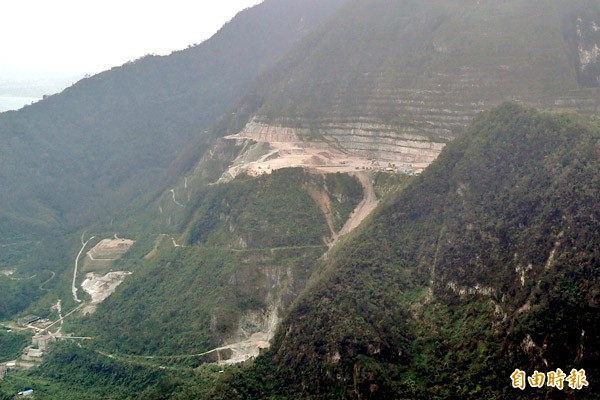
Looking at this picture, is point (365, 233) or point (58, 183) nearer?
point (365, 233)

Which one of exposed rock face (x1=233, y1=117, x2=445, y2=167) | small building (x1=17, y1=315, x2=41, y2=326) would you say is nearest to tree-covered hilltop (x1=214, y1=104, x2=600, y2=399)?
exposed rock face (x1=233, y1=117, x2=445, y2=167)

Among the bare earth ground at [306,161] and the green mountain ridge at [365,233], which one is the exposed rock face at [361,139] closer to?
the green mountain ridge at [365,233]

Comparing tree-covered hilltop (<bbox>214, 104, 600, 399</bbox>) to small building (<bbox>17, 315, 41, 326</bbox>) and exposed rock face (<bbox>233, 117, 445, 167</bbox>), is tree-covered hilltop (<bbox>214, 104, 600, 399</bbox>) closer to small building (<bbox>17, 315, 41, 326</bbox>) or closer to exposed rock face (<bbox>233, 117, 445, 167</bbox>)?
exposed rock face (<bbox>233, 117, 445, 167</bbox>)

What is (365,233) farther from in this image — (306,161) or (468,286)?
(306,161)

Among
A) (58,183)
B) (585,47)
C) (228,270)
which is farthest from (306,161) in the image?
(58,183)

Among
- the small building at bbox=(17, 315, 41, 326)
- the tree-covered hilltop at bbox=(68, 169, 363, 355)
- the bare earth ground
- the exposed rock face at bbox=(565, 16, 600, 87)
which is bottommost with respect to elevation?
the small building at bbox=(17, 315, 41, 326)

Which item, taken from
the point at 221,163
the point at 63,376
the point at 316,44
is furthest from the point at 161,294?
the point at 316,44

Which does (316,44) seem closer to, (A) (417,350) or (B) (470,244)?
(B) (470,244)

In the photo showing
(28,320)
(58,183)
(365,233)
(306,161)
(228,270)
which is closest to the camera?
(365,233)

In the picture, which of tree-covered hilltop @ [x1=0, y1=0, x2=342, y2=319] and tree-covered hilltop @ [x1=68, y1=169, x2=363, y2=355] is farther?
tree-covered hilltop @ [x1=0, y1=0, x2=342, y2=319]
